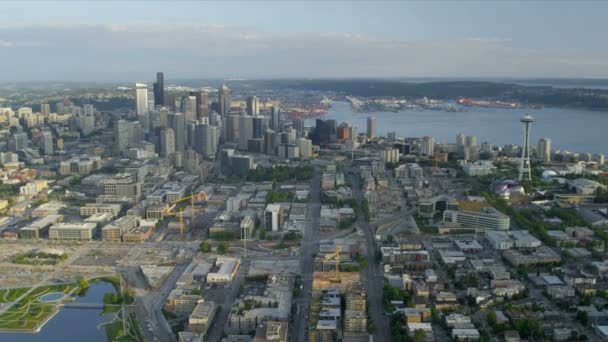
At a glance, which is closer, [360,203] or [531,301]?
[531,301]

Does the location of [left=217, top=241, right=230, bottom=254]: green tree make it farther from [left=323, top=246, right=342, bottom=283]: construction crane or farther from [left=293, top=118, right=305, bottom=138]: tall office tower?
[left=293, top=118, right=305, bottom=138]: tall office tower

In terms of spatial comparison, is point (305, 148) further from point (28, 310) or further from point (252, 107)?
point (28, 310)

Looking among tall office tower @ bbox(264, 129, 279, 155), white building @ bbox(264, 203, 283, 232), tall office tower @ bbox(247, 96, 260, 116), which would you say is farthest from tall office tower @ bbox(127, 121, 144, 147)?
white building @ bbox(264, 203, 283, 232)

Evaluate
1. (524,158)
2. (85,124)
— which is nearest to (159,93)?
(85,124)

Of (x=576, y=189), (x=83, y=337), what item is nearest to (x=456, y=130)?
(x=576, y=189)

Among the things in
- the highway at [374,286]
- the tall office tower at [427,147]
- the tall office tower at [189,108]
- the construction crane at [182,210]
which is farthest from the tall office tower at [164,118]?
the highway at [374,286]

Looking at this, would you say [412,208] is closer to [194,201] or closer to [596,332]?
[194,201]

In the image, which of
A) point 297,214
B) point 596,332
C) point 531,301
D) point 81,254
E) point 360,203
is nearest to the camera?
Answer: point 596,332
